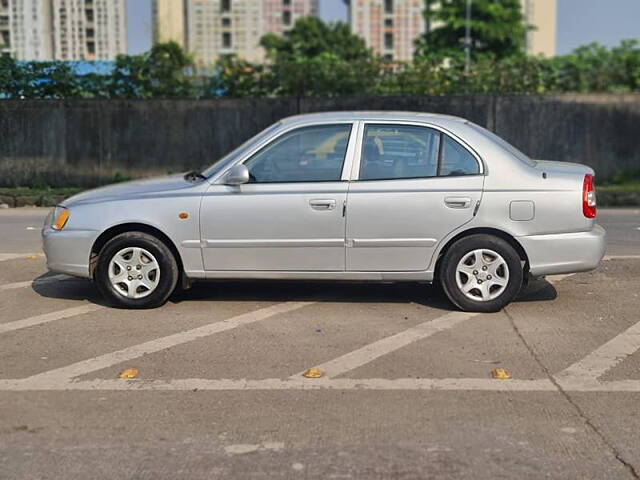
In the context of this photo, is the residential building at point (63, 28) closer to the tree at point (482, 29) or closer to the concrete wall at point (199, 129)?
the tree at point (482, 29)

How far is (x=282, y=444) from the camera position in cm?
476

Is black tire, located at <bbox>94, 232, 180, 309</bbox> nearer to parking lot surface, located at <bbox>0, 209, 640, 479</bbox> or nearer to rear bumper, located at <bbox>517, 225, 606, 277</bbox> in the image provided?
parking lot surface, located at <bbox>0, 209, 640, 479</bbox>

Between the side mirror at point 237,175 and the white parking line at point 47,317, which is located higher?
the side mirror at point 237,175

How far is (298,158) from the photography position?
7.74 m

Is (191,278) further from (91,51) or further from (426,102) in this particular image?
(91,51)

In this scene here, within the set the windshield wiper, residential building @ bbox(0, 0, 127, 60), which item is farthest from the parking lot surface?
residential building @ bbox(0, 0, 127, 60)

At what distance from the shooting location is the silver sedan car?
24.6ft

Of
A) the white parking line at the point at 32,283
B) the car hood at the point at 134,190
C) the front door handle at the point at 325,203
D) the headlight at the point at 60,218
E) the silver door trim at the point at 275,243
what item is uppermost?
the car hood at the point at 134,190

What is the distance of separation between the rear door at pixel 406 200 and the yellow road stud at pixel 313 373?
174 cm

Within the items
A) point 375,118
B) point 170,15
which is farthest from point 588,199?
point 170,15

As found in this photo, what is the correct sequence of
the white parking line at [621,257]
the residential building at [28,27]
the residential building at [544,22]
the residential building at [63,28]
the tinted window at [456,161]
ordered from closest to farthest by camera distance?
the tinted window at [456,161] → the white parking line at [621,257] → the residential building at [28,27] → the residential building at [63,28] → the residential building at [544,22]

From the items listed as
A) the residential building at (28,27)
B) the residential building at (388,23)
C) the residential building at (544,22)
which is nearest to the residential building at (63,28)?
the residential building at (28,27)

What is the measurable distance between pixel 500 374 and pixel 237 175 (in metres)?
2.82

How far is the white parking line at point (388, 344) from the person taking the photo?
6.14 metres
